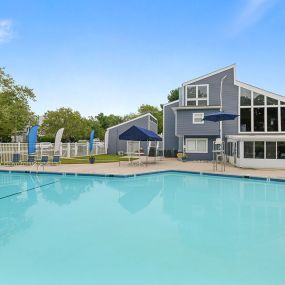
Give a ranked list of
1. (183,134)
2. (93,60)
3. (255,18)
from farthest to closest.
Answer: (183,134), (93,60), (255,18)

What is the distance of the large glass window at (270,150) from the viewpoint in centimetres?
1698

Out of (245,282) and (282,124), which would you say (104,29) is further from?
(245,282)

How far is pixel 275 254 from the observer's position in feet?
16.2

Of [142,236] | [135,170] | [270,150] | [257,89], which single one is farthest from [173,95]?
[142,236]

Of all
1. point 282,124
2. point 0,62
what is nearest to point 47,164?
point 0,62

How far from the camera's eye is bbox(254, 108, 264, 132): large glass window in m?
21.7

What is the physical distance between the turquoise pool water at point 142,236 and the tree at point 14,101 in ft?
54.4

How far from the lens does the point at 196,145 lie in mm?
23250

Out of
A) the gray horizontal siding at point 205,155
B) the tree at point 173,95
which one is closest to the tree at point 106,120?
the tree at point 173,95

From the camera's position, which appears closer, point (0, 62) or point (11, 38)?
point (11, 38)

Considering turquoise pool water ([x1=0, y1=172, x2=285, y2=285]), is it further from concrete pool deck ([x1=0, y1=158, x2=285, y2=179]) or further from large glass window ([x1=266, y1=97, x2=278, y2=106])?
large glass window ([x1=266, y1=97, x2=278, y2=106])

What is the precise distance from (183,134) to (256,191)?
12.2 m

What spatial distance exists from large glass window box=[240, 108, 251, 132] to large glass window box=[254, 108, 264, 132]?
0.45 meters

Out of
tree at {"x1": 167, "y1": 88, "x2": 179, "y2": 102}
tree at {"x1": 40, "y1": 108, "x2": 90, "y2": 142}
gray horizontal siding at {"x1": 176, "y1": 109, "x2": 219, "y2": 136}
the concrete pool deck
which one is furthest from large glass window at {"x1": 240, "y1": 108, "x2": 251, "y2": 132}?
tree at {"x1": 167, "y1": 88, "x2": 179, "y2": 102}
